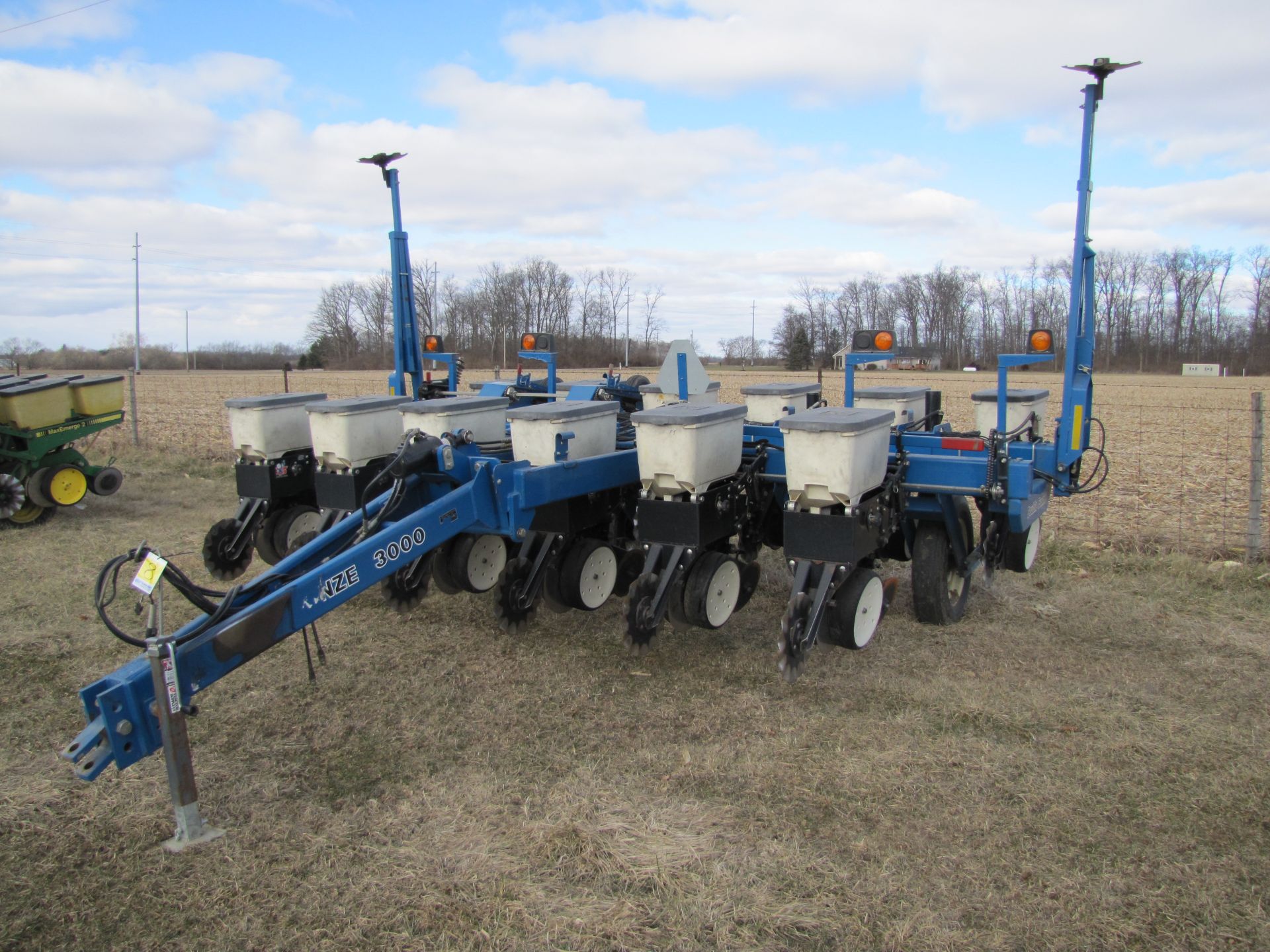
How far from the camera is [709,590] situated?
4766mm

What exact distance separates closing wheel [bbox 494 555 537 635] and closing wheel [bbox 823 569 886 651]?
1.71 m

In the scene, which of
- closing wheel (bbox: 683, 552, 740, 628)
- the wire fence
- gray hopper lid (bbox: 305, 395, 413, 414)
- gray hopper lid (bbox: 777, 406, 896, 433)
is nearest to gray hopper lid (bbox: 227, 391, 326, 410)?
gray hopper lid (bbox: 305, 395, 413, 414)

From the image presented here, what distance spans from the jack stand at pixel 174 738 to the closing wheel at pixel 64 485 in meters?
7.24

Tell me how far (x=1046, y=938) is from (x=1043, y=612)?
364 cm

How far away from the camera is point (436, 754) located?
405 cm

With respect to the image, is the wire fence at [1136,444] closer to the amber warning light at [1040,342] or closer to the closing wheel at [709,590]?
the amber warning light at [1040,342]

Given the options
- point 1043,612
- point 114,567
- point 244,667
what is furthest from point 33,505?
point 1043,612

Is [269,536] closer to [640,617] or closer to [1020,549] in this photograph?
[640,617]

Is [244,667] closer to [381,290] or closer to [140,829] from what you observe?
[140,829]

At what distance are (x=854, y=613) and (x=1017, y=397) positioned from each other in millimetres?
2591

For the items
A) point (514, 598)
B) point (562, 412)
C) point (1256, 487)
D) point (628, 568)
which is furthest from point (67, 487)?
point (1256, 487)

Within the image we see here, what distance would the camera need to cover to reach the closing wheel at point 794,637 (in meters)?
4.20

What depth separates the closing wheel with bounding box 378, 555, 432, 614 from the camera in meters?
5.57

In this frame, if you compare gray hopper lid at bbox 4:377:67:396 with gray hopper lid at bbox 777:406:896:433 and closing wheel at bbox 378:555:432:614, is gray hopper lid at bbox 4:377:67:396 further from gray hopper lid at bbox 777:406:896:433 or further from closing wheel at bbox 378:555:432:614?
gray hopper lid at bbox 777:406:896:433
